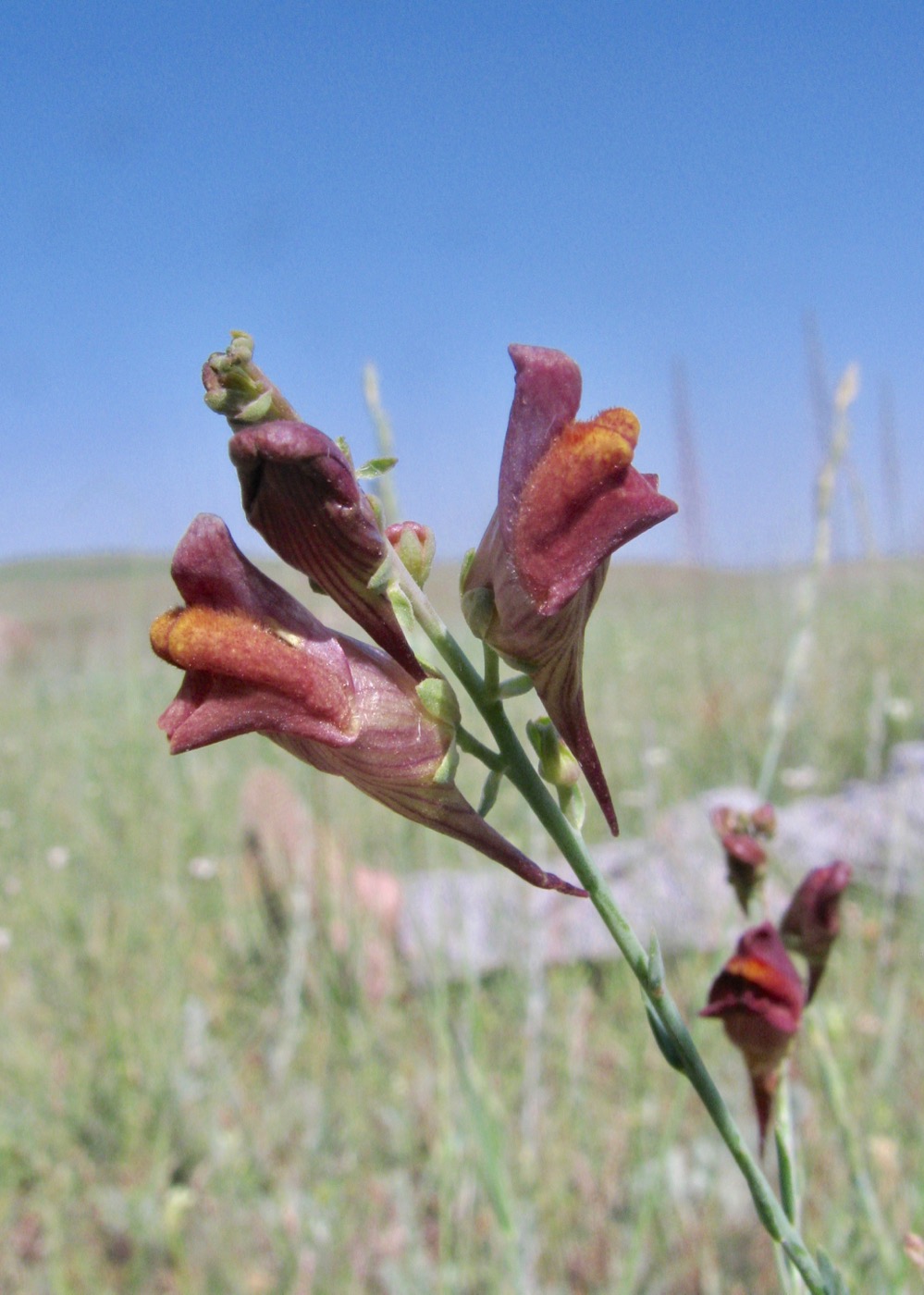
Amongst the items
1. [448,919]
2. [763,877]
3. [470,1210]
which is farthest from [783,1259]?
[448,919]

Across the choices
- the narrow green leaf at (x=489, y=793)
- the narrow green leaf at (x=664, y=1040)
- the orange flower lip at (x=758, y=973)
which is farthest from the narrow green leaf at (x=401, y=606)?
the orange flower lip at (x=758, y=973)

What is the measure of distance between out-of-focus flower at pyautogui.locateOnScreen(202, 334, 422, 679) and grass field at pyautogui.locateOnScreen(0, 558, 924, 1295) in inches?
23.4

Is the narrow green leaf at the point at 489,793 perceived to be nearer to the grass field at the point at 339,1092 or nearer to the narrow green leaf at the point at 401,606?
the narrow green leaf at the point at 401,606

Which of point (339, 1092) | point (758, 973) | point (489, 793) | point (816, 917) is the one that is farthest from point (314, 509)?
point (339, 1092)

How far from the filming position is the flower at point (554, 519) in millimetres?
667

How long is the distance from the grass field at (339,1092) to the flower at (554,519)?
25.5 inches

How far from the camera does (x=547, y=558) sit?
26.3 inches

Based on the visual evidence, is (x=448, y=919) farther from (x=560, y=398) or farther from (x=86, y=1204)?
(x=560, y=398)

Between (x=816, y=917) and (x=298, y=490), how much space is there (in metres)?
0.61

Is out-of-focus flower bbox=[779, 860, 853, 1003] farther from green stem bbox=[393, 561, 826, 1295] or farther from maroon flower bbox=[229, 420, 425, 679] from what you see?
maroon flower bbox=[229, 420, 425, 679]

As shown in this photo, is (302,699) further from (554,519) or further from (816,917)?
(816,917)

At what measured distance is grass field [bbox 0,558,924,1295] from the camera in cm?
197

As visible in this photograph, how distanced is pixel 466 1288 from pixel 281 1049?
69 centimetres

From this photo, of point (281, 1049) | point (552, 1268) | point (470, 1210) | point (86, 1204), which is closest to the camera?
point (470, 1210)
